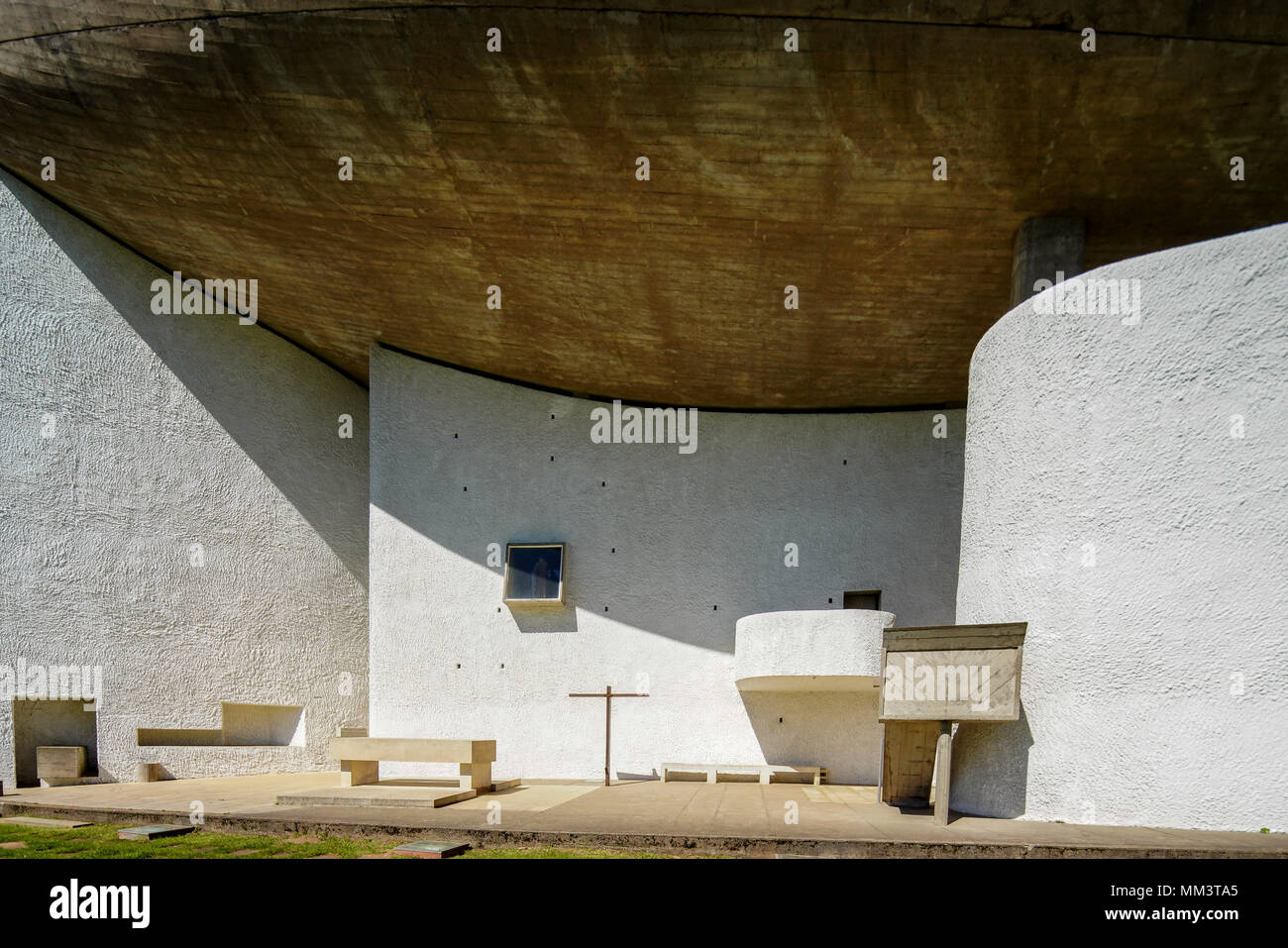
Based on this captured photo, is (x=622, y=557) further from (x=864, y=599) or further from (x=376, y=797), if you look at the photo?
(x=376, y=797)

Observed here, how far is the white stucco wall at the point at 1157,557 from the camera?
6.88 metres

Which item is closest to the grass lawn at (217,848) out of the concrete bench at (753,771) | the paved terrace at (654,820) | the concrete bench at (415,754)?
the paved terrace at (654,820)

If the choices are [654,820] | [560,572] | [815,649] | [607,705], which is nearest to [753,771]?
[815,649]

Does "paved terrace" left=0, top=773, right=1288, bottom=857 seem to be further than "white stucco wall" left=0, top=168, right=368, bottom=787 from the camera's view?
→ No

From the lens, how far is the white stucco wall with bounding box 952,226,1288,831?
688cm

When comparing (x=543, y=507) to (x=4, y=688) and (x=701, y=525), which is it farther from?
(x=4, y=688)

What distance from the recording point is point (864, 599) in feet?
45.1

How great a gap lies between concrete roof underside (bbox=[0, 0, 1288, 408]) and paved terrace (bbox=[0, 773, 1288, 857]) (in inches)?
240

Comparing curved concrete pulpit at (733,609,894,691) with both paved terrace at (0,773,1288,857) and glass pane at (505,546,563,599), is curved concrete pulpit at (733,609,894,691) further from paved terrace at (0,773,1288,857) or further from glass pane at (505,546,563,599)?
glass pane at (505,546,563,599)

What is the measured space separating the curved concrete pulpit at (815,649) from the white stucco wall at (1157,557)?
3.21m

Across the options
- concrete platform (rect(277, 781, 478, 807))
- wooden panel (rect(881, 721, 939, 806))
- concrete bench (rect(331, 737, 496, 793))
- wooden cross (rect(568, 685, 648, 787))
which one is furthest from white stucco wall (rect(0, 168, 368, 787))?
wooden panel (rect(881, 721, 939, 806))

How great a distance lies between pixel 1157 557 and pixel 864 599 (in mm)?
6548

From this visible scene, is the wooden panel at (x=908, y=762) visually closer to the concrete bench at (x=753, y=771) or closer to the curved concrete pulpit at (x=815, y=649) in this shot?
the curved concrete pulpit at (x=815, y=649)

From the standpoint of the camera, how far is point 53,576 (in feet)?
39.2
